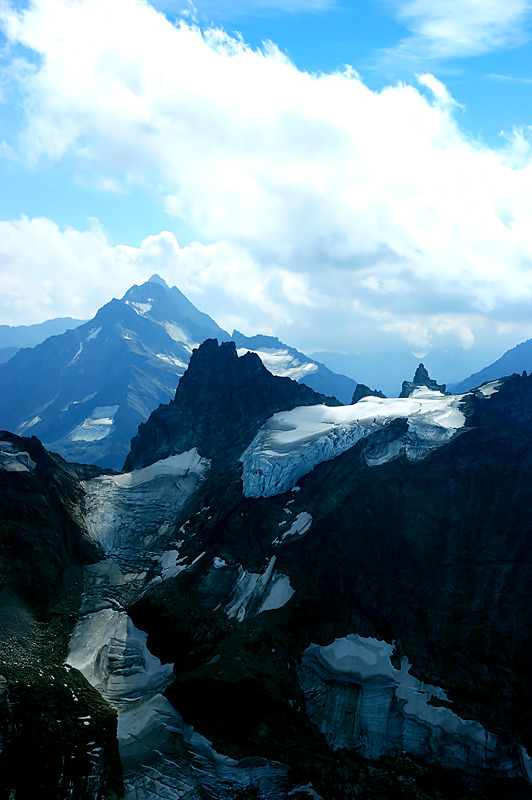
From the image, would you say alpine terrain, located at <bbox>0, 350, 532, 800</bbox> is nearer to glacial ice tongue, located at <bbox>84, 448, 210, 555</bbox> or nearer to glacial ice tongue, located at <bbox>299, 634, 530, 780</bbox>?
glacial ice tongue, located at <bbox>299, 634, 530, 780</bbox>

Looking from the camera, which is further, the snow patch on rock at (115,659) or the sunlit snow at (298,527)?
the sunlit snow at (298,527)

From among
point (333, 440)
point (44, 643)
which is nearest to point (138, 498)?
point (333, 440)

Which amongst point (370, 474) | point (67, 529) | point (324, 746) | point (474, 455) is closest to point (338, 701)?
point (324, 746)

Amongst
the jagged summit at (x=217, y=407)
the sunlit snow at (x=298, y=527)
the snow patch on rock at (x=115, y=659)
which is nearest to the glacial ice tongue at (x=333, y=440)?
the sunlit snow at (x=298, y=527)

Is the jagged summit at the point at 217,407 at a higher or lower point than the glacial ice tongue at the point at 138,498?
higher

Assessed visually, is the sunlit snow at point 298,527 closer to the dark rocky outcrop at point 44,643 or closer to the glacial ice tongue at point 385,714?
the glacial ice tongue at point 385,714

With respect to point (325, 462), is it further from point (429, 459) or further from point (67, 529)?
point (67, 529)

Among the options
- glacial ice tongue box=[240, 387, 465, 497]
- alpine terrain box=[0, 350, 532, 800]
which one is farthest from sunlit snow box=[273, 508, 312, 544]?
glacial ice tongue box=[240, 387, 465, 497]
